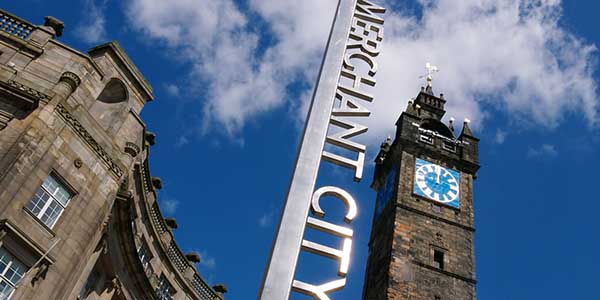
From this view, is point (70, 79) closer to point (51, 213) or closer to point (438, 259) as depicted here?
point (51, 213)

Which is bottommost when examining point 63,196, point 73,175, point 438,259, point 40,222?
point 40,222

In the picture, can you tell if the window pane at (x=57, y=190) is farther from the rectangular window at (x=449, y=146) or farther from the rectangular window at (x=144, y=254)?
the rectangular window at (x=449, y=146)

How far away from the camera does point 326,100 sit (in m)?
11.6

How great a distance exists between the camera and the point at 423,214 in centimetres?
3784

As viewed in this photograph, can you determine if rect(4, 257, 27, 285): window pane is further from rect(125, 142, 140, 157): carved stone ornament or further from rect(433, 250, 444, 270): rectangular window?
rect(433, 250, 444, 270): rectangular window

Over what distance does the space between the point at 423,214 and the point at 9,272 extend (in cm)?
2585

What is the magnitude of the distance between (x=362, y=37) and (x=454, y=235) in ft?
87.7

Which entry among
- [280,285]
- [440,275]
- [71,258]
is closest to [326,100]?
[280,285]

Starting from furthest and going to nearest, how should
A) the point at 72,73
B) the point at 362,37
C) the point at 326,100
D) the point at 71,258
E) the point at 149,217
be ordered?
1. the point at 149,217
2. the point at 72,73
3. the point at 71,258
4. the point at 362,37
5. the point at 326,100

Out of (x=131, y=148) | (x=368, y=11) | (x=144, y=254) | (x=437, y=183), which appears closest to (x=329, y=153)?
(x=368, y=11)

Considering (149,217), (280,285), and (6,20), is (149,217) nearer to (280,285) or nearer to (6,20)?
(6,20)

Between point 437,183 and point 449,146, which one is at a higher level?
point 449,146

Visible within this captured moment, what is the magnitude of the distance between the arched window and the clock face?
21193 mm

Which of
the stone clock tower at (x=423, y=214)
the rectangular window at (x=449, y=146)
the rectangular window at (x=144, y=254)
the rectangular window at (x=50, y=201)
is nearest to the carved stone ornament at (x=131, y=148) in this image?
the rectangular window at (x=50, y=201)
